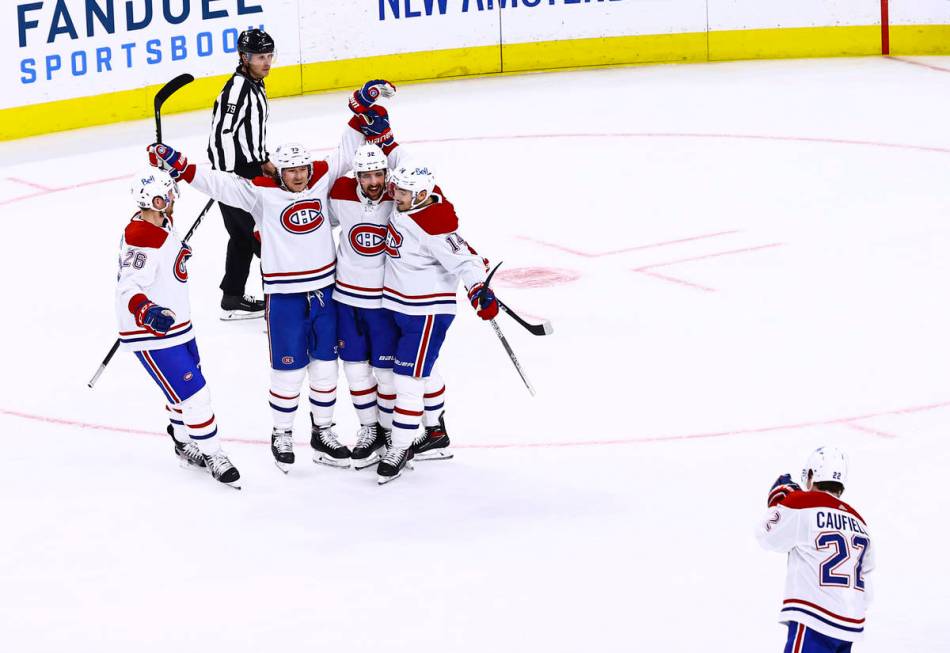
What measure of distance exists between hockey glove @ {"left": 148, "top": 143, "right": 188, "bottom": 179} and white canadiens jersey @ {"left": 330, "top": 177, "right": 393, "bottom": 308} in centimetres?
57

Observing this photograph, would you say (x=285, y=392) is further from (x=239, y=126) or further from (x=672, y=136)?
(x=672, y=136)

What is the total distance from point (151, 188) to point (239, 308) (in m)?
2.49

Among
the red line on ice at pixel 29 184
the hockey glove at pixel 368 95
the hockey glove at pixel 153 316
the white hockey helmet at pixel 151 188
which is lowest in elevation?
the red line on ice at pixel 29 184

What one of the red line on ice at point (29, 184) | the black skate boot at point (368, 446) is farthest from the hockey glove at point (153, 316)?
the red line on ice at point (29, 184)

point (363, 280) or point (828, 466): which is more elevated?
point (363, 280)

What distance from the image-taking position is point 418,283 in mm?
5840

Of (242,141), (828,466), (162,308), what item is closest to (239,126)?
(242,141)

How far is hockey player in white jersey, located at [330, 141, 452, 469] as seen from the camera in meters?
5.91

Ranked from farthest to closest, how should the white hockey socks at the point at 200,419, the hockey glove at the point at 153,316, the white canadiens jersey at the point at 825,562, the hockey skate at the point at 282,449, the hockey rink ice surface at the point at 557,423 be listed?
the hockey skate at the point at 282,449 < the white hockey socks at the point at 200,419 < the hockey glove at the point at 153,316 < the hockey rink ice surface at the point at 557,423 < the white canadiens jersey at the point at 825,562

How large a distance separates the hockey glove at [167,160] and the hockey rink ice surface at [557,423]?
1.10 metres

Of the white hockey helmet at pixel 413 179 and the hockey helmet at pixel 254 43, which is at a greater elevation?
the hockey helmet at pixel 254 43

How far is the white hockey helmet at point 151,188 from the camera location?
5672mm

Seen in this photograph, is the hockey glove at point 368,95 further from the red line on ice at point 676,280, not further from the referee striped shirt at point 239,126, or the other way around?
the red line on ice at point 676,280

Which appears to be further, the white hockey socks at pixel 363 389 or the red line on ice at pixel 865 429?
the red line on ice at pixel 865 429
